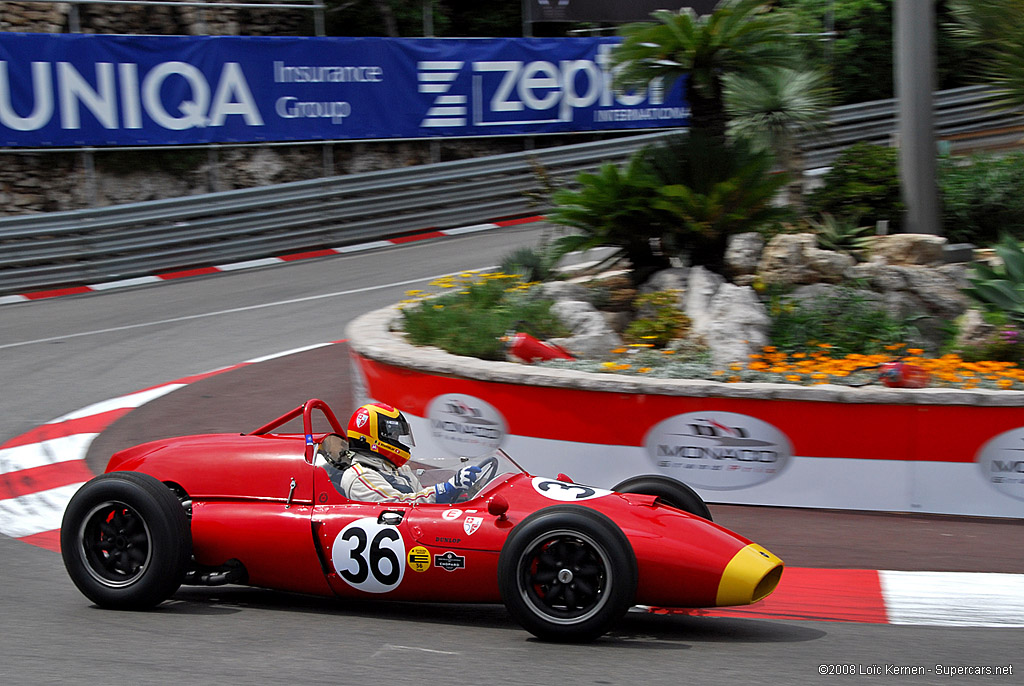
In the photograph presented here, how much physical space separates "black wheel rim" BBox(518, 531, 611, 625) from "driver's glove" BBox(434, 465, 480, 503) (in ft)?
2.38

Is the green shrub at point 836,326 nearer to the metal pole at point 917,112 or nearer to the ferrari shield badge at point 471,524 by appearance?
the metal pole at point 917,112

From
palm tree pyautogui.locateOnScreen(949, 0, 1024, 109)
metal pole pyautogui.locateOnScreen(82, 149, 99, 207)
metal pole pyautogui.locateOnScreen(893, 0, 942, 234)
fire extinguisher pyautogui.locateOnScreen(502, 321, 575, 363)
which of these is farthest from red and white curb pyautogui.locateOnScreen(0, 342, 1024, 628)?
metal pole pyautogui.locateOnScreen(82, 149, 99, 207)

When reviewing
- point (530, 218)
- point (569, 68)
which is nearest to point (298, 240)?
point (530, 218)

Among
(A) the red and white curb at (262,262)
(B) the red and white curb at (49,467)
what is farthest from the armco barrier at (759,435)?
(A) the red and white curb at (262,262)

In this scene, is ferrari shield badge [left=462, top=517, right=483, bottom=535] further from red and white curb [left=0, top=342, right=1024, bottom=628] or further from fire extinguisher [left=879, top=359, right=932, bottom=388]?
→ fire extinguisher [left=879, top=359, right=932, bottom=388]

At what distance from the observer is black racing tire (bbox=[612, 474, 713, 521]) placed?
5.67 m

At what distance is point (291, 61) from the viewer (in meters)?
17.8

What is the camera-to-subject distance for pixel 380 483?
5.54 m

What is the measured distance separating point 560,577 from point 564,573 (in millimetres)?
28

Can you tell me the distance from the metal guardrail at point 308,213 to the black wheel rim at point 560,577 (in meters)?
9.11

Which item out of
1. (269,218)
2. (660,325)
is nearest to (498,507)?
(660,325)

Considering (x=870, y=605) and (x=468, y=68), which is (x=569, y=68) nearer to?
(x=468, y=68)

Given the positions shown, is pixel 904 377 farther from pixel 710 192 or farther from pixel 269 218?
pixel 269 218

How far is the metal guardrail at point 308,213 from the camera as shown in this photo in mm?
15297
